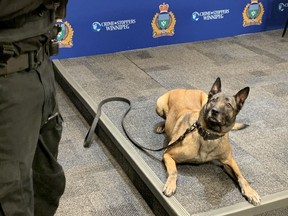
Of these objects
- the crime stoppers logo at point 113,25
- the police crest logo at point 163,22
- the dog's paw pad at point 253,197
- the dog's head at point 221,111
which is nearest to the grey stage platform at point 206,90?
the dog's paw pad at point 253,197

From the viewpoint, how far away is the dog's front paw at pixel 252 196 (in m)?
2.21

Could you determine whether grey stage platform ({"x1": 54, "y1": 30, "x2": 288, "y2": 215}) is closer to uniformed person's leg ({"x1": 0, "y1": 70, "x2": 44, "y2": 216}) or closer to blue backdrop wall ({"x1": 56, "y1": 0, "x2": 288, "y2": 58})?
blue backdrop wall ({"x1": 56, "y1": 0, "x2": 288, "y2": 58})

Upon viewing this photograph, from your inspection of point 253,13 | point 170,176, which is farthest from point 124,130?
point 253,13

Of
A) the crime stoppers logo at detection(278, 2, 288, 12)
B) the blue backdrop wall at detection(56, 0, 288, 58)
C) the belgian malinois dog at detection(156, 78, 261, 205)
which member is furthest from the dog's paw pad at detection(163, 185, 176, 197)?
the crime stoppers logo at detection(278, 2, 288, 12)

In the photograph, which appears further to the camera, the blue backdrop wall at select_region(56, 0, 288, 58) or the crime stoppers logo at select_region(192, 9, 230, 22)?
the crime stoppers logo at select_region(192, 9, 230, 22)

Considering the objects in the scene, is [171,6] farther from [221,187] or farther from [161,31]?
[221,187]

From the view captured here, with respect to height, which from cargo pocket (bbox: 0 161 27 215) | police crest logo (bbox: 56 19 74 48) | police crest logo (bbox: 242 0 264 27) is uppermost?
cargo pocket (bbox: 0 161 27 215)

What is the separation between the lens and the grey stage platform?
230 cm

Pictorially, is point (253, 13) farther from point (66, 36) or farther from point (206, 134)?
point (206, 134)

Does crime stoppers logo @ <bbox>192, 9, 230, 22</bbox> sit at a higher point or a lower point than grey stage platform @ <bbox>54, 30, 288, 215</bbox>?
higher

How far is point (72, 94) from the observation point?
3535 mm

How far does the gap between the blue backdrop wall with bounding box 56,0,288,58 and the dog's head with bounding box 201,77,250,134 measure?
2.13 m

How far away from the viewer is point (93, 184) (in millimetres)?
2518

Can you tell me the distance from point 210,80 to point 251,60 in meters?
0.76
